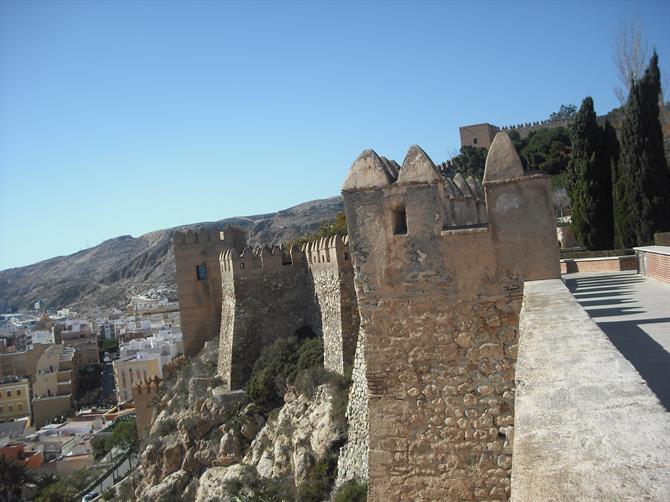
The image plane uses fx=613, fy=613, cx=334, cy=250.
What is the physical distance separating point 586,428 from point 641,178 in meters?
18.9

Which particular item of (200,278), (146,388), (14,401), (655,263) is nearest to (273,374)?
(200,278)

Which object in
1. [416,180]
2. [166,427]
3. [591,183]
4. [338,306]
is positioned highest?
[591,183]

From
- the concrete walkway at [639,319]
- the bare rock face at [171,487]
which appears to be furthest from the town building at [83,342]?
the concrete walkway at [639,319]

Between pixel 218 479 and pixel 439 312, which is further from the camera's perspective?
pixel 218 479

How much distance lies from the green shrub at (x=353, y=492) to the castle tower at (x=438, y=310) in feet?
20.5

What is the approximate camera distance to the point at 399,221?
5.06m

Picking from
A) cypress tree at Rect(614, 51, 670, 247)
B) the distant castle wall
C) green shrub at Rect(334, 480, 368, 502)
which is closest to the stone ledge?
green shrub at Rect(334, 480, 368, 502)

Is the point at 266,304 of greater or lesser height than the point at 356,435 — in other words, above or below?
above

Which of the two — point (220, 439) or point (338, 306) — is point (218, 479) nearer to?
point (220, 439)

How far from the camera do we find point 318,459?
42.3 feet

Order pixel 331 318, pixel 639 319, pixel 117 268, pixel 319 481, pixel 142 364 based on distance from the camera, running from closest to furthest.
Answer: pixel 639 319 → pixel 319 481 → pixel 331 318 → pixel 142 364 → pixel 117 268

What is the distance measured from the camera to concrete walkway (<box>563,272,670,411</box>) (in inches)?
157

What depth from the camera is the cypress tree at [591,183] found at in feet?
66.3

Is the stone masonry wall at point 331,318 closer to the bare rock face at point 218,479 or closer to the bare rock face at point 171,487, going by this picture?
the bare rock face at point 218,479
